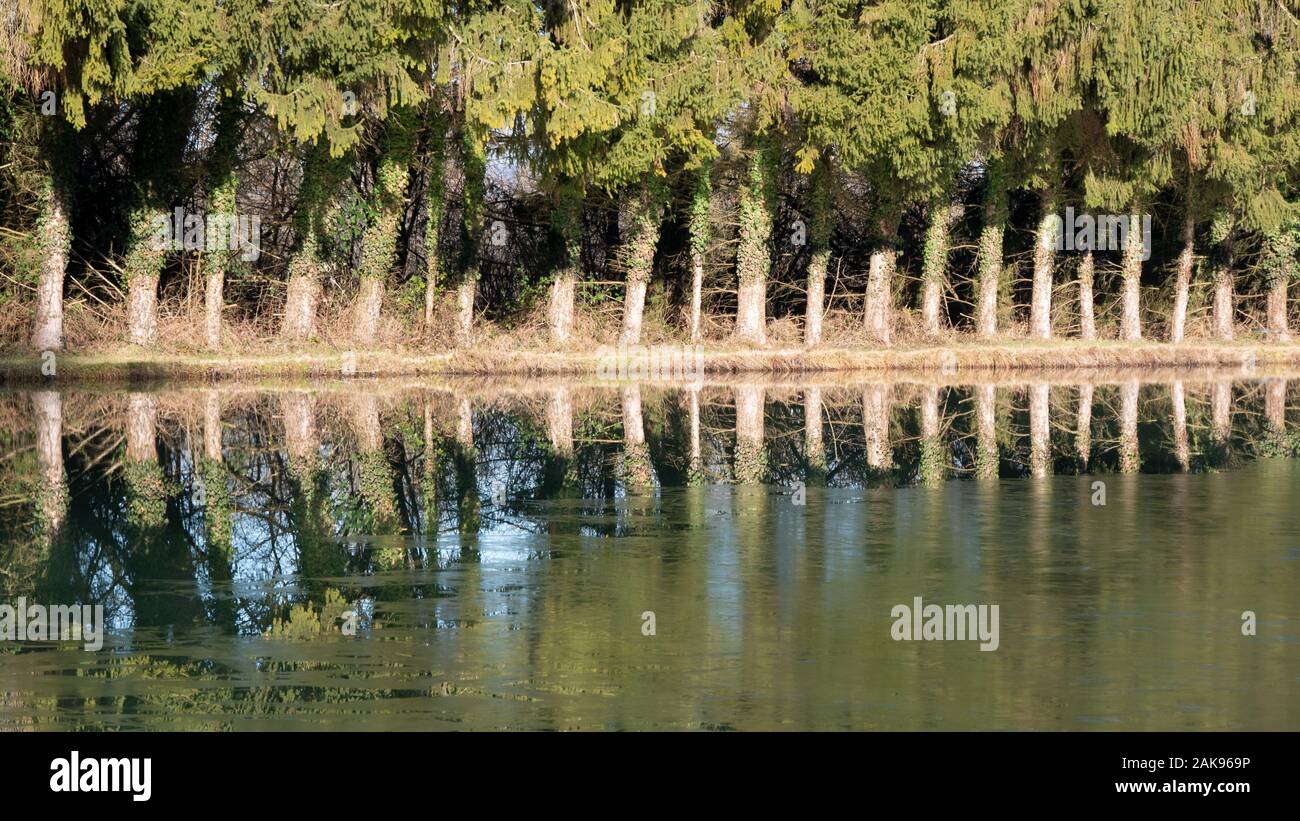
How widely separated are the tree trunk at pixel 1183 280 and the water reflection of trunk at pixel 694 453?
2179 cm

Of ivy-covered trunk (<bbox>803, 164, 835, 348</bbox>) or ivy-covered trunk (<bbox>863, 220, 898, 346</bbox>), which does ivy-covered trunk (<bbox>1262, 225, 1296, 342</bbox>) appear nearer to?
ivy-covered trunk (<bbox>863, 220, 898, 346</bbox>)

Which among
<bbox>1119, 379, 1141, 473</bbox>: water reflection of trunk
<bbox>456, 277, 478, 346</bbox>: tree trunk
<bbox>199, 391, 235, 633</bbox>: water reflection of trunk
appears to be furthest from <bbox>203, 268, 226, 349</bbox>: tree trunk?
<bbox>1119, 379, 1141, 473</bbox>: water reflection of trunk

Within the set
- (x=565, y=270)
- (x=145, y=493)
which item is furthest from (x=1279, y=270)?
(x=145, y=493)

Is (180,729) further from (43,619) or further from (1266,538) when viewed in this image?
(1266,538)

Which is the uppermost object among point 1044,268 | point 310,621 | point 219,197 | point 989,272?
point 219,197

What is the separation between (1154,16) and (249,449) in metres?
29.0

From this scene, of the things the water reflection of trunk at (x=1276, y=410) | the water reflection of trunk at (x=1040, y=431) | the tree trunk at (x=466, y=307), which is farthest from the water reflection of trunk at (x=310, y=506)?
the tree trunk at (x=466, y=307)

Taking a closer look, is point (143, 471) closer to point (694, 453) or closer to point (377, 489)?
point (377, 489)

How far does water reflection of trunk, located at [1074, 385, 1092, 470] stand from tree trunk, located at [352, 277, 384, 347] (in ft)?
52.7

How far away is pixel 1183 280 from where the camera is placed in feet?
163

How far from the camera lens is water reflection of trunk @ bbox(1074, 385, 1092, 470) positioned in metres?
23.1

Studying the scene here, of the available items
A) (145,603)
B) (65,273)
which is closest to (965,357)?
(65,273)

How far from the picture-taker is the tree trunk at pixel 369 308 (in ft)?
132

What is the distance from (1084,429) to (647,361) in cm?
1774
